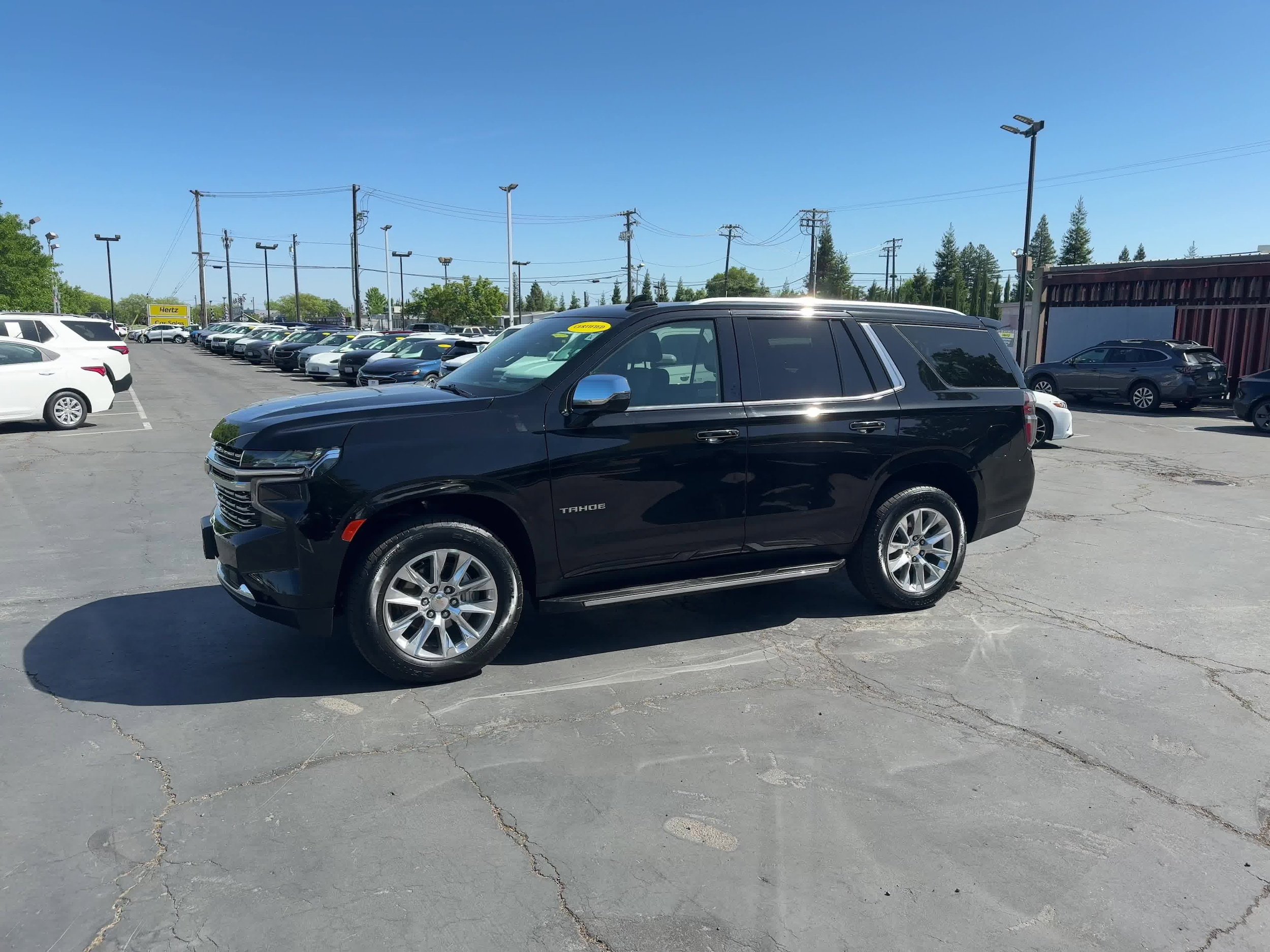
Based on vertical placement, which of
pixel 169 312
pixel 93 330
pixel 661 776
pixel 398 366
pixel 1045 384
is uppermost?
pixel 169 312

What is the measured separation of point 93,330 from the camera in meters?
20.4

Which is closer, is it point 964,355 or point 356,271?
point 964,355

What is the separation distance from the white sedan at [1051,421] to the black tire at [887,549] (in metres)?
9.71

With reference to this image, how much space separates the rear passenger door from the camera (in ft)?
17.5

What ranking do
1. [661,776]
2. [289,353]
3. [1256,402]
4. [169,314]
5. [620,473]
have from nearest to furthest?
[661,776], [620,473], [1256,402], [289,353], [169,314]

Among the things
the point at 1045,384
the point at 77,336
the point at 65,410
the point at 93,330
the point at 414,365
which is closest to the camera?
the point at 65,410

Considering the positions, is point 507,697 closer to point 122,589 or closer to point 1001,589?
point 122,589

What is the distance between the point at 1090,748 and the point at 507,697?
2693 millimetres

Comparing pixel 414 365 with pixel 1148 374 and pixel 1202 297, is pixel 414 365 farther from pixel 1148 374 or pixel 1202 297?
pixel 1202 297

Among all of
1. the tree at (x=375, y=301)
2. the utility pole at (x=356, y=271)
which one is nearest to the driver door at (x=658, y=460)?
the utility pole at (x=356, y=271)

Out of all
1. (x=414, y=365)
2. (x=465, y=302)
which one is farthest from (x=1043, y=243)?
(x=414, y=365)

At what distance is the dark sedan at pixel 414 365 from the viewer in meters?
22.5

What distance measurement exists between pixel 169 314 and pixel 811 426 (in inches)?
3761

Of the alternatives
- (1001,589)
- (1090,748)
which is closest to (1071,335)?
(1001,589)
